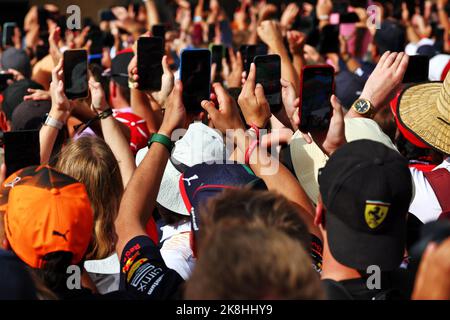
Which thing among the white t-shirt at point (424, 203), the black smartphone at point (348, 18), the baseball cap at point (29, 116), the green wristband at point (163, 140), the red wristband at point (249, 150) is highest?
the black smartphone at point (348, 18)

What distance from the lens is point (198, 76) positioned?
371 centimetres

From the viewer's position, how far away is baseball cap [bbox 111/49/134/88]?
582 centimetres

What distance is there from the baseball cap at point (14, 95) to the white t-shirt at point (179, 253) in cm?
271

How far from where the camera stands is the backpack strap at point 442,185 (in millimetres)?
3436

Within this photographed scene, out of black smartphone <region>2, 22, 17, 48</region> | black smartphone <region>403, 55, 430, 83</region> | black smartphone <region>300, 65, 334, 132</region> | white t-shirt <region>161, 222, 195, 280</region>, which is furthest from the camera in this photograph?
black smartphone <region>2, 22, 17, 48</region>

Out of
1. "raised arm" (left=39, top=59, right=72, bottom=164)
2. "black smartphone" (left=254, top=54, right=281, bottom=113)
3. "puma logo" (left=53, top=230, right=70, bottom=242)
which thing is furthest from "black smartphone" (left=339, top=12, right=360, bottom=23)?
"puma logo" (left=53, top=230, right=70, bottom=242)

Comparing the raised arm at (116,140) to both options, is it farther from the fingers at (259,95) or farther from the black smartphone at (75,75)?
the fingers at (259,95)

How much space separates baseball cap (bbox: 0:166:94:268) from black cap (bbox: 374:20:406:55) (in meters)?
5.75

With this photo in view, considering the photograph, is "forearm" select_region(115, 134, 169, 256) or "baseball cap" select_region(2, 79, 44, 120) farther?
"baseball cap" select_region(2, 79, 44, 120)

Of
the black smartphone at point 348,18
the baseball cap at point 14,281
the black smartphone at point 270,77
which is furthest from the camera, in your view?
the black smartphone at point 348,18

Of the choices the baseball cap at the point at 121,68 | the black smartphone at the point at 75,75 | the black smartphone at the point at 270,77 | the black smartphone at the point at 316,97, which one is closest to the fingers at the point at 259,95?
the black smartphone at the point at 316,97

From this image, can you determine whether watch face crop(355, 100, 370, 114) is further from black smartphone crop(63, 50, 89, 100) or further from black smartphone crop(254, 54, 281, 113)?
black smartphone crop(63, 50, 89, 100)

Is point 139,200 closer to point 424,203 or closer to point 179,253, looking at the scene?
point 179,253

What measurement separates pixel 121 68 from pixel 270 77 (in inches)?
86.6
